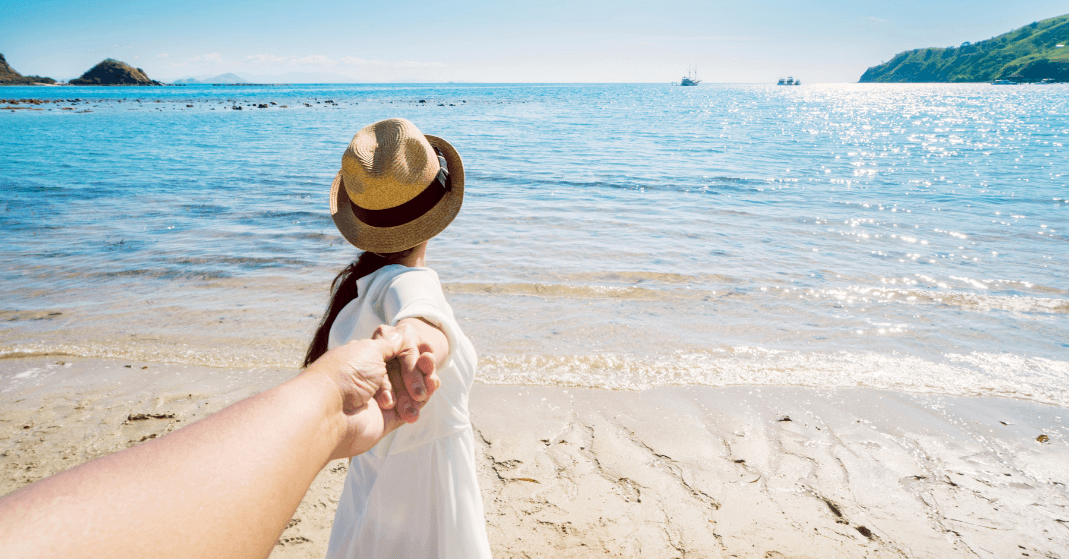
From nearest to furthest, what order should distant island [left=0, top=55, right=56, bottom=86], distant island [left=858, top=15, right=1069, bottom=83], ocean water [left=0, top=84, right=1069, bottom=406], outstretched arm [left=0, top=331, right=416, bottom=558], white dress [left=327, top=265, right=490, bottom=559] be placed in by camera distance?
outstretched arm [left=0, top=331, right=416, bottom=558]
white dress [left=327, top=265, right=490, bottom=559]
ocean water [left=0, top=84, right=1069, bottom=406]
distant island [left=0, top=55, right=56, bottom=86]
distant island [left=858, top=15, right=1069, bottom=83]

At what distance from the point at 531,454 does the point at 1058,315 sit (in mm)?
6819

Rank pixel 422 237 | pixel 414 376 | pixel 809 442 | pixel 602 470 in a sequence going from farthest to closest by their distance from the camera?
pixel 809 442, pixel 602 470, pixel 422 237, pixel 414 376

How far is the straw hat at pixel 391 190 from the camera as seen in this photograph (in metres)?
1.78

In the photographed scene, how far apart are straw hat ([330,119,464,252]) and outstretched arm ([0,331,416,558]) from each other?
0.80 metres

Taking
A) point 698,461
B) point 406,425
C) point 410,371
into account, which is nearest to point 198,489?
point 410,371

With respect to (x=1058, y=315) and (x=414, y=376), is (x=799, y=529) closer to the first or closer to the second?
(x=414, y=376)

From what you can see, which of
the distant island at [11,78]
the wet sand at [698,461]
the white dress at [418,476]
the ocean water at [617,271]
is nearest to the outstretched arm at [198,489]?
the white dress at [418,476]

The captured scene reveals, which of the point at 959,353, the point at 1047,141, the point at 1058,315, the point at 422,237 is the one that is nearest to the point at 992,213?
the point at 1058,315

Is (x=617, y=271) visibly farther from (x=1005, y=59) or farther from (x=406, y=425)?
(x=1005, y=59)

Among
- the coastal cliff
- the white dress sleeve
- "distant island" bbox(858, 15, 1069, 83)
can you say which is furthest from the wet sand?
the coastal cliff

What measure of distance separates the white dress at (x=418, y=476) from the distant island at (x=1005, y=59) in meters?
177

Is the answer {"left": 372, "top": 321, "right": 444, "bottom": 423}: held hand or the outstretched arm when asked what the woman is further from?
the outstretched arm

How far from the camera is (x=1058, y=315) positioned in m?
6.32

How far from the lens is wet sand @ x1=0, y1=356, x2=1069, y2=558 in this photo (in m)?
3.04
